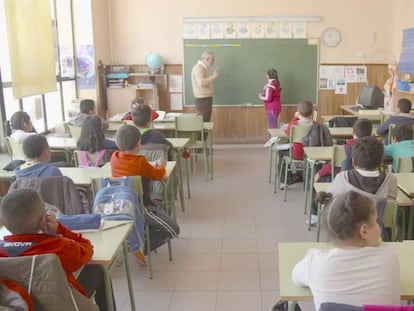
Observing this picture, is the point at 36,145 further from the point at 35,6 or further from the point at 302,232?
the point at 35,6

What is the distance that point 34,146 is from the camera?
3229 mm

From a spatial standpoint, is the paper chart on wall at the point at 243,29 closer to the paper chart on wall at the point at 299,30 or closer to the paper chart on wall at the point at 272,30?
the paper chart on wall at the point at 272,30

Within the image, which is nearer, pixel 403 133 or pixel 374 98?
pixel 403 133

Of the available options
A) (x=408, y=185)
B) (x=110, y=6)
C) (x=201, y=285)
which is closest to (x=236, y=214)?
(x=201, y=285)

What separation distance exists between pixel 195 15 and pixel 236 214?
185 inches

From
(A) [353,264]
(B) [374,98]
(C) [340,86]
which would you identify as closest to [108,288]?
(A) [353,264]

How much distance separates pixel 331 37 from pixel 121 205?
21.4 ft

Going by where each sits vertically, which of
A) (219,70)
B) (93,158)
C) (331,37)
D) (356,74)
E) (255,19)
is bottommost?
(93,158)

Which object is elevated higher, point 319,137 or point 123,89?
point 123,89

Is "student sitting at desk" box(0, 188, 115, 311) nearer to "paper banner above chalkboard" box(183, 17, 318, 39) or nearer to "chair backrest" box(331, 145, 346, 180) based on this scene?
"chair backrest" box(331, 145, 346, 180)

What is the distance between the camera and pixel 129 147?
3488 millimetres

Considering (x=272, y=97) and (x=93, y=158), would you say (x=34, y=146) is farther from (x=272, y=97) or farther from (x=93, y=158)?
(x=272, y=97)

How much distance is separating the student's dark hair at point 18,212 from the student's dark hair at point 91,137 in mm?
2385

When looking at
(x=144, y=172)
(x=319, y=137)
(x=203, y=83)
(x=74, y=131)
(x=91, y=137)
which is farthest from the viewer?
(x=203, y=83)
